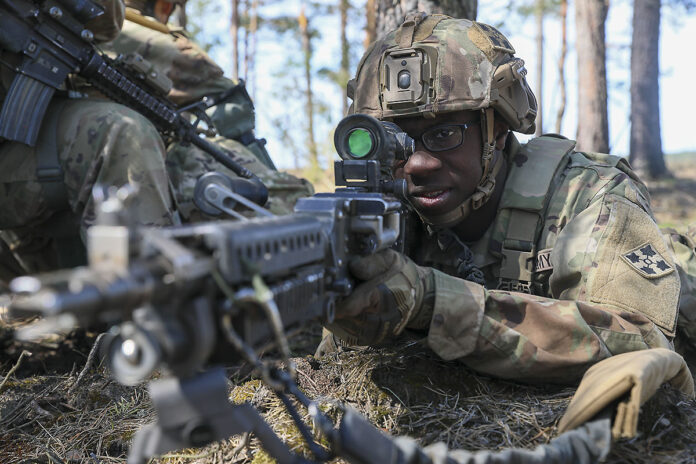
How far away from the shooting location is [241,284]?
1.52 m

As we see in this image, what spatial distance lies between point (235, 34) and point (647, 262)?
1353 centimetres

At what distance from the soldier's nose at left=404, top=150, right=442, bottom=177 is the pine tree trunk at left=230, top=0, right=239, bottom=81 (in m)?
11.8

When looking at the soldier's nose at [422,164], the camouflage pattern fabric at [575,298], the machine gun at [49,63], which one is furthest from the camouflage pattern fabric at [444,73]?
the machine gun at [49,63]

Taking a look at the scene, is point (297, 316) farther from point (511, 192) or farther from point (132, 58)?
point (132, 58)

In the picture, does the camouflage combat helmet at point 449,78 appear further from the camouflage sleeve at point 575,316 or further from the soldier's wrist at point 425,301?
the soldier's wrist at point 425,301

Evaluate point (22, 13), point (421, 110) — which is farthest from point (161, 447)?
point (22, 13)

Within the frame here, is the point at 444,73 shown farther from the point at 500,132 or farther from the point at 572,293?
the point at 572,293

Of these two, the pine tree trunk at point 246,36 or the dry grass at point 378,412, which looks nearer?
the dry grass at point 378,412

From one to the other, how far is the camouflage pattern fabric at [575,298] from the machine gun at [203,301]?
64 centimetres

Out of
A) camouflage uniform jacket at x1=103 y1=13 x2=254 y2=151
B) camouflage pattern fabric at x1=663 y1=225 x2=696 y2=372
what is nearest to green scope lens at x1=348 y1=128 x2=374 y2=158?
camouflage pattern fabric at x1=663 y1=225 x2=696 y2=372

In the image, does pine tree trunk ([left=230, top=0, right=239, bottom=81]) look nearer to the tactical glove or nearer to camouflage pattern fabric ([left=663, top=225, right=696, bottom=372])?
camouflage pattern fabric ([left=663, top=225, right=696, bottom=372])

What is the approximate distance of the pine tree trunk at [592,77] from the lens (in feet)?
32.6

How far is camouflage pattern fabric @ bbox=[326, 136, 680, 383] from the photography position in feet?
7.81

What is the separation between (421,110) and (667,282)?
1.43 m
